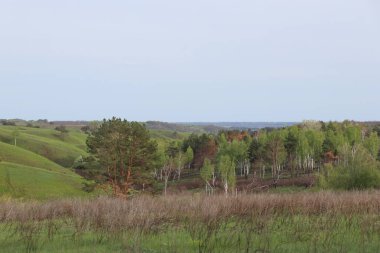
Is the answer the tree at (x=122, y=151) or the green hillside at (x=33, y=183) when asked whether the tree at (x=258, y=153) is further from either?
the tree at (x=122, y=151)

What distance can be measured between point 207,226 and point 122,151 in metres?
42.5

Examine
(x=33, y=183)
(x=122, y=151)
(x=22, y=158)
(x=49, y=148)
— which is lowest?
(x=33, y=183)

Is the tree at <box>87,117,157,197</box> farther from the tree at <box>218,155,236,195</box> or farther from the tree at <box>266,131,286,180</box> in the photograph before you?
the tree at <box>266,131,286,180</box>

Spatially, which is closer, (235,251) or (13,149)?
(235,251)

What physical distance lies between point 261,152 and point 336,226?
8712cm

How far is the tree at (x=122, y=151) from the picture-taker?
50.4 meters

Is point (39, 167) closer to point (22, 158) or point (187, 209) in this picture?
point (22, 158)

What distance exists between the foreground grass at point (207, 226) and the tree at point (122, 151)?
3700 centimetres

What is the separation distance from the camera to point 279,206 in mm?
12328

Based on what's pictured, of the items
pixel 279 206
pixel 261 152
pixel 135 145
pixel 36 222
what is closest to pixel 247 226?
pixel 279 206

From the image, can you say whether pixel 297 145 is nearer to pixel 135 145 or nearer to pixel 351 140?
pixel 351 140

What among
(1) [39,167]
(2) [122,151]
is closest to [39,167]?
(1) [39,167]

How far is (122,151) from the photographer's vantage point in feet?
167

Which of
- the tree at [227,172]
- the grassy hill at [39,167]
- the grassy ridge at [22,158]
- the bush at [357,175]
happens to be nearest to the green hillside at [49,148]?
the grassy hill at [39,167]
